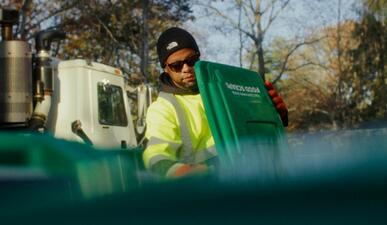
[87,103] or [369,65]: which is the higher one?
[369,65]

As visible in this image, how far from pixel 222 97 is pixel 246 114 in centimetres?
12

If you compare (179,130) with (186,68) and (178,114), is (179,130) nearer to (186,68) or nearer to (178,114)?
(178,114)

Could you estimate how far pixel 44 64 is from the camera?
7324mm

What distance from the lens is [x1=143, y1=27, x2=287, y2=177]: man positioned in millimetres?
2146

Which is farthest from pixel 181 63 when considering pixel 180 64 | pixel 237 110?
pixel 237 110

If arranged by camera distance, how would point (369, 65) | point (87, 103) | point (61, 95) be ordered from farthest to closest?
point (369, 65) < point (87, 103) < point (61, 95)

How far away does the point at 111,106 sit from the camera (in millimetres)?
8617

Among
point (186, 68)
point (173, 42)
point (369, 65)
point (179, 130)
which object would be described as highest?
point (369, 65)

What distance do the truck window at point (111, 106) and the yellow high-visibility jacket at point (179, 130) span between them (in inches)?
229

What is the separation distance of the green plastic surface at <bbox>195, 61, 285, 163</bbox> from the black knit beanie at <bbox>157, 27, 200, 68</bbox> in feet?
0.63

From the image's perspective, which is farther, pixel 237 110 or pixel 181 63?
pixel 181 63

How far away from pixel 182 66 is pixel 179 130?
12.9 inches

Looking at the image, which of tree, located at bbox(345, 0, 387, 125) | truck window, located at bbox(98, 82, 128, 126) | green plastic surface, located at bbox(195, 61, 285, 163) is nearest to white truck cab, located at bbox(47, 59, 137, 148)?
truck window, located at bbox(98, 82, 128, 126)

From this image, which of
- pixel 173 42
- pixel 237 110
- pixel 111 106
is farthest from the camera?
pixel 111 106
